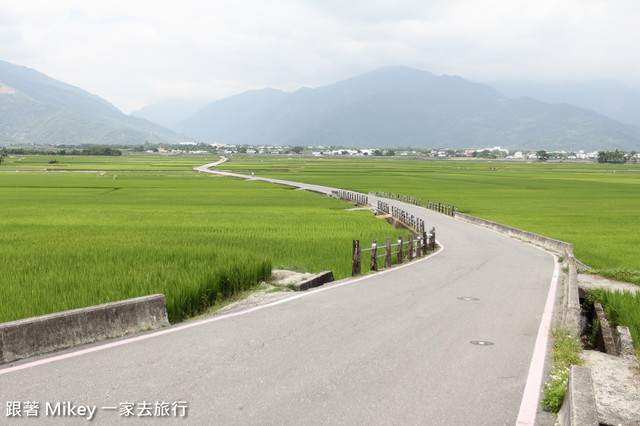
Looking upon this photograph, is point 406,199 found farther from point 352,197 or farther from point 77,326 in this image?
point 77,326

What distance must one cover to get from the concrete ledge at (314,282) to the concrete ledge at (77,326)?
12.7 ft

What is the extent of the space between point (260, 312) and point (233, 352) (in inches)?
91.2

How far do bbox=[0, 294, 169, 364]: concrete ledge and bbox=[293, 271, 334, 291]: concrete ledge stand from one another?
3880mm

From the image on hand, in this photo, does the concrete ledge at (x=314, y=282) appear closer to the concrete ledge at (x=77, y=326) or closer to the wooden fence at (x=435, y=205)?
the concrete ledge at (x=77, y=326)

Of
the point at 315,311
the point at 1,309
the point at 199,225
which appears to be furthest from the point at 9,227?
the point at 315,311

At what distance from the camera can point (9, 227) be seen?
24312 mm

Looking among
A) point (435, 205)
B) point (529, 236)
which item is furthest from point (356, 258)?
point (435, 205)

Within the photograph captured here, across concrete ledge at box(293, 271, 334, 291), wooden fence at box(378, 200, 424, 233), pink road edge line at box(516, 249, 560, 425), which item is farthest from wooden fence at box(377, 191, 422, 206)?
pink road edge line at box(516, 249, 560, 425)

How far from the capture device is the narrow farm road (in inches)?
211

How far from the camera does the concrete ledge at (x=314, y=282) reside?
1195 centimetres

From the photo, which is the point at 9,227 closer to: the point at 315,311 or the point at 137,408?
the point at 315,311

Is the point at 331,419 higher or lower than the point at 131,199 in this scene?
higher

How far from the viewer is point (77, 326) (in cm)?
738

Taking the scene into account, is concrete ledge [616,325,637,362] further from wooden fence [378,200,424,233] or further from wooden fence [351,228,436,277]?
wooden fence [378,200,424,233]
